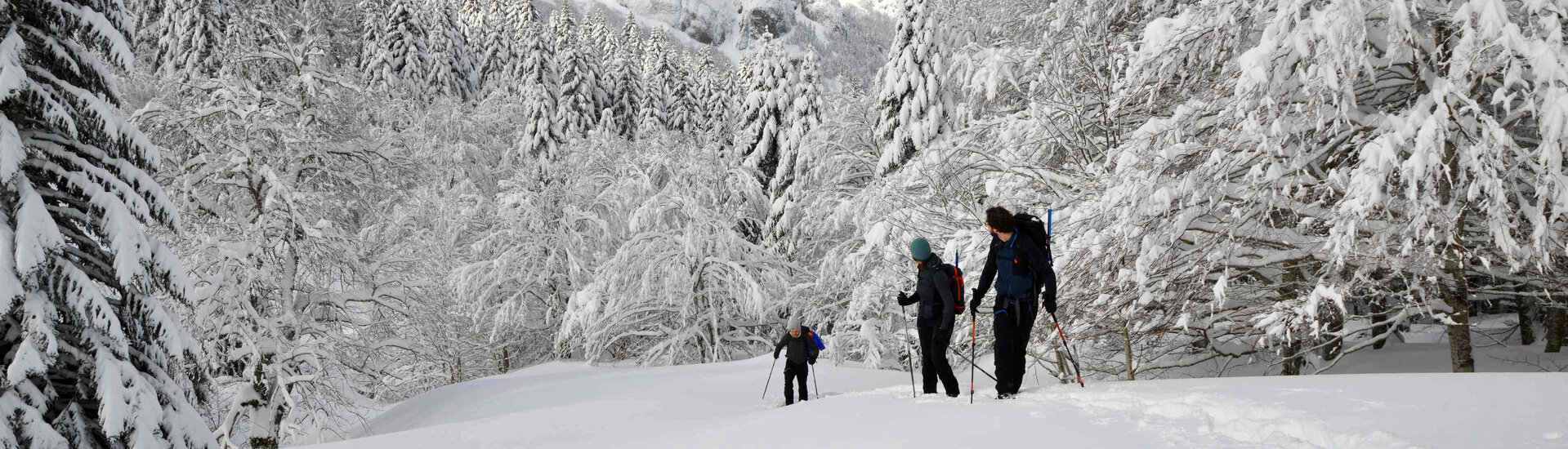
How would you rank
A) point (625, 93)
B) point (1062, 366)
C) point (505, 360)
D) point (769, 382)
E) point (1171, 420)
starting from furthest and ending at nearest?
1. point (625, 93)
2. point (505, 360)
3. point (769, 382)
4. point (1062, 366)
5. point (1171, 420)

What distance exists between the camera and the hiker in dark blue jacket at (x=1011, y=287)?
5.30 metres

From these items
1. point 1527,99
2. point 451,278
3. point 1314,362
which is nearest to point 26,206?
point 1527,99

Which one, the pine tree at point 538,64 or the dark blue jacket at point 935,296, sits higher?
the pine tree at point 538,64

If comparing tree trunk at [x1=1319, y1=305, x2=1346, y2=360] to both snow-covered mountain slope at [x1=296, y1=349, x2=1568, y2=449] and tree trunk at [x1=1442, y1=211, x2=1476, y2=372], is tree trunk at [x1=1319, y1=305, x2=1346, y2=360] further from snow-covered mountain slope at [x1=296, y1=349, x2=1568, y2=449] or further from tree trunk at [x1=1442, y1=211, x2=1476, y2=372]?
snow-covered mountain slope at [x1=296, y1=349, x2=1568, y2=449]

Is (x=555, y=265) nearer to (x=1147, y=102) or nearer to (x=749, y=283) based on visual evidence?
(x=749, y=283)

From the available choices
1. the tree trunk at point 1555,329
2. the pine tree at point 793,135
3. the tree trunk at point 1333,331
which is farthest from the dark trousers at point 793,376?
the pine tree at point 793,135

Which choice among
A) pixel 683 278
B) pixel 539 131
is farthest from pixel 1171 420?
pixel 539 131

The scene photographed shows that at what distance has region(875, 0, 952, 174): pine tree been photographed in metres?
17.8

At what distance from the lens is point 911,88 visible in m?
18.4

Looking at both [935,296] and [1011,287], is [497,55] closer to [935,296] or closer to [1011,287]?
[935,296]

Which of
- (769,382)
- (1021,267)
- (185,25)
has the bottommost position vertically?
(769,382)

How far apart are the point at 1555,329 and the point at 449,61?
2058 inches

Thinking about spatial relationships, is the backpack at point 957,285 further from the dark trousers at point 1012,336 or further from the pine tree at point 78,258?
the pine tree at point 78,258

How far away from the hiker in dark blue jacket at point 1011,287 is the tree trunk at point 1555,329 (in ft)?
20.2
